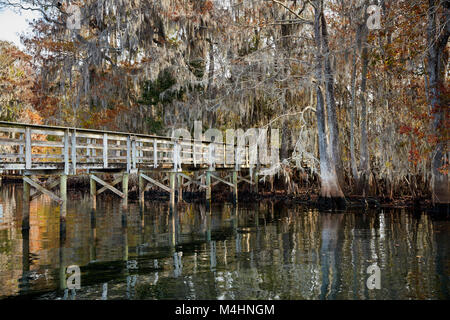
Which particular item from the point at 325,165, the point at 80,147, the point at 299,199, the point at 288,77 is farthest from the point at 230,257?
the point at 299,199

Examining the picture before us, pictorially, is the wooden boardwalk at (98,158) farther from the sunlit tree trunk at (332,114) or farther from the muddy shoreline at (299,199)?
the sunlit tree trunk at (332,114)

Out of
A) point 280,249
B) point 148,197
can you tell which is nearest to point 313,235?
point 280,249

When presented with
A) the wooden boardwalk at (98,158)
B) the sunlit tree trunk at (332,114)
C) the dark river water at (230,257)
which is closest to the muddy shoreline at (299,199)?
the wooden boardwalk at (98,158)

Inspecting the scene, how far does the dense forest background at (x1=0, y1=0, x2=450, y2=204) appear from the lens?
49.2 ft

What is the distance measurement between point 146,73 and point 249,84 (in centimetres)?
543

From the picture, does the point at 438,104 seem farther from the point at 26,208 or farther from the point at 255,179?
the point at 26,208

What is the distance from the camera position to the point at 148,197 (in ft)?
84.1

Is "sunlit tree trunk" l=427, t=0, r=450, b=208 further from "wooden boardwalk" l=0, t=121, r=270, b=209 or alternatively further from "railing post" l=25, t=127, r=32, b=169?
"railing post" l=25, t=127, r=32, b=169

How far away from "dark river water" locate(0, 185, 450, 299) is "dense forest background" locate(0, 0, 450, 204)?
328 cm

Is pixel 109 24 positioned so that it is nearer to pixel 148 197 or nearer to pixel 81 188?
pixel 148 197

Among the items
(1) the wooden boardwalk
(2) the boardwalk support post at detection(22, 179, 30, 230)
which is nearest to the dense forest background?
(1) the wooden boardwalk

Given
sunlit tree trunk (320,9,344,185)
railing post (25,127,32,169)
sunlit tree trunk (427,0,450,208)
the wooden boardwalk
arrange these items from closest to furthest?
railing post (25,127,32,169) → the wooden boardwalk → sunlit tree trunk (427,0,450,208) → sunlit tree trunk (320,9,344,185)

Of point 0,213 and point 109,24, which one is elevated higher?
point 109,24
